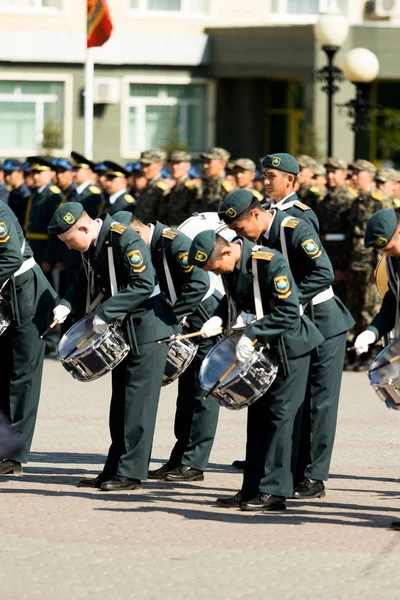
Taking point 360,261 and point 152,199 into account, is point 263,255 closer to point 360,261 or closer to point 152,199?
point 360,261

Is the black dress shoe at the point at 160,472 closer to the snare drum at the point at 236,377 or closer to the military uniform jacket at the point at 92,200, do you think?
the snare drum at the point at 236,377

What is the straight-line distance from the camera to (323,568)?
7297 mm

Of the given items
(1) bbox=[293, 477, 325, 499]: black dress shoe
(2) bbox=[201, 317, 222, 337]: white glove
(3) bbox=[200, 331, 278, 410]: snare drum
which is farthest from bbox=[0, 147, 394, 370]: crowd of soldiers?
(3) bbox=[200, 331, 278, 410]: snare drum

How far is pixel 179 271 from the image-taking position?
946 cm

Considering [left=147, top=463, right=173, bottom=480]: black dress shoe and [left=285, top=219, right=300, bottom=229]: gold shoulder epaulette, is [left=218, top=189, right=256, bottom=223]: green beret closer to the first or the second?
[left=285, top=219, right=300, bottom=229]: gold shoulder epaulette

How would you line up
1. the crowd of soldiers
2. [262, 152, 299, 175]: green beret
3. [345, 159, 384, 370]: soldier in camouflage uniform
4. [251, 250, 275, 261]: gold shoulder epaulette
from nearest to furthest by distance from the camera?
[251, 250, 275, 261]: gold shoulder epaulette → [262, 152, 299, 175]: green beret → [345, 159, 384, 370]: soldier in camouflage uniform → the crowd of soldiers

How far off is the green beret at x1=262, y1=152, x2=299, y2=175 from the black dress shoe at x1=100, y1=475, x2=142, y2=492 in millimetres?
2038

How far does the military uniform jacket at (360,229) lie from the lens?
15.3 metres

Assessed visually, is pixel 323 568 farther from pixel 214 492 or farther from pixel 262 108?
pixel 262 108

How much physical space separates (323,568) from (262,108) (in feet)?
89.5

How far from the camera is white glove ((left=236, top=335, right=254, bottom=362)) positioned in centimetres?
824

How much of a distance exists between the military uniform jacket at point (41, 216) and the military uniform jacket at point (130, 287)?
25.5ft

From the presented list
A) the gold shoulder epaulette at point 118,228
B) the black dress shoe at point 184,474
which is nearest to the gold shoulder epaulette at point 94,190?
the black dress shoe at point 184,474

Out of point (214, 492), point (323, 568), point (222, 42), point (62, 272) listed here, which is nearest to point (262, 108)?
point (222, 42)
